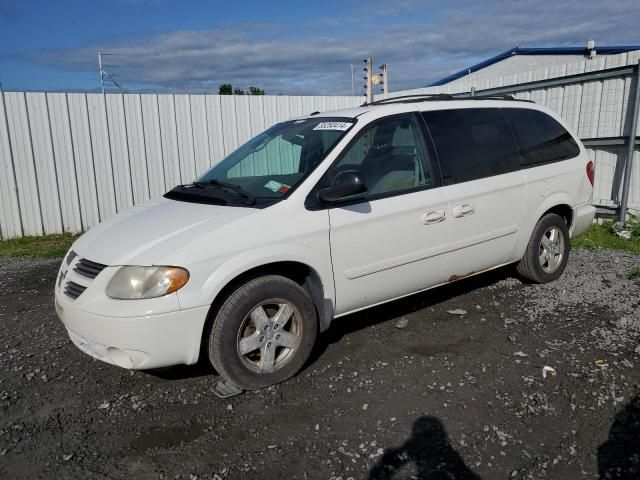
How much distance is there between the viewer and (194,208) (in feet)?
13.1

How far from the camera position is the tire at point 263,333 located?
11.7 feet

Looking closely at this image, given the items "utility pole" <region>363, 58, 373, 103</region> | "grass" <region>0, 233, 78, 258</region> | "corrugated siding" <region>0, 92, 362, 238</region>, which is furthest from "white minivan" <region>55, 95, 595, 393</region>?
"utility pole" <region>363, 58, 373, 103</region>

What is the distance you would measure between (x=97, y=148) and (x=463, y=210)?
287 inches

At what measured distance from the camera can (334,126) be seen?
4.39 meters

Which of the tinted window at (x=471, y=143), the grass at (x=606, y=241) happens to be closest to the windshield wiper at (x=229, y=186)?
the tinted window at (x=471, y=143)

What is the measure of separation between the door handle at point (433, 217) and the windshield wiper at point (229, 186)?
1365 mm

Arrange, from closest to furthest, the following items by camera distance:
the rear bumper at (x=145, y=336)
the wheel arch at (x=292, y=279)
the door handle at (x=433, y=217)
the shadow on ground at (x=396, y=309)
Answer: the rear bumper at (x=145, y=336) < the wheel arch at (x=292, y=279) < the door handle at (x=433, y=217) < the shadow on ground at (x=396, y=309)

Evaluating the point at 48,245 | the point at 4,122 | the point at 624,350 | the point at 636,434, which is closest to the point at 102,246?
the point at 636,434

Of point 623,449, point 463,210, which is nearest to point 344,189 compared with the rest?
point 463,210

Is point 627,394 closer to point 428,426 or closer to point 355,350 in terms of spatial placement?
point 428,426

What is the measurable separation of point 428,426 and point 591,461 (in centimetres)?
87

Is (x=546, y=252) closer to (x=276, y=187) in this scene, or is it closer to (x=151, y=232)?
(x=276, y=187)

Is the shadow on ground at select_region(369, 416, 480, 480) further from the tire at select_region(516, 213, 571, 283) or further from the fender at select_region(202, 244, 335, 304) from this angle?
the tire at select_region(516, 213, 571, 283)

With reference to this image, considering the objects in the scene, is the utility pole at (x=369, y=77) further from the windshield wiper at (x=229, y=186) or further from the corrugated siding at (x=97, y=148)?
the windshield wiper at (x=229, y=186)
